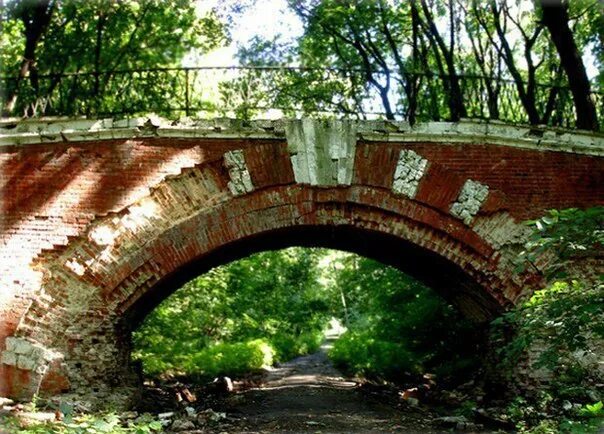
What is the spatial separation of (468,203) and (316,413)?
332cm

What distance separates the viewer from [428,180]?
7949 mm

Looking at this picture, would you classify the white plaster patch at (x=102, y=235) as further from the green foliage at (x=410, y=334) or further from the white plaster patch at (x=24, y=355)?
the green foliage at (x=410, y=334)

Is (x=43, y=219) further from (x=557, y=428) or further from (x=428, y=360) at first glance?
(x=428, y=360)

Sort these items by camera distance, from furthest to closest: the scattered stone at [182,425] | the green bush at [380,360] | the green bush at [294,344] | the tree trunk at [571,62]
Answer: the green bush at [294,344]
the green bush at [380,360]
the tree trunk at [571,62]
the scattered stone at [182,425]

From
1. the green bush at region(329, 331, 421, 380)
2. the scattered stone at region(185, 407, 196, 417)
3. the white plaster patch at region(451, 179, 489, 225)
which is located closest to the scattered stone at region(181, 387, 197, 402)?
the scattered stone at region(185, 407, 196, 417)

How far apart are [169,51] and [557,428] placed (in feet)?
40.5

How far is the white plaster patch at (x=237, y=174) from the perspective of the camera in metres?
7.79

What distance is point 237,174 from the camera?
25.6ft

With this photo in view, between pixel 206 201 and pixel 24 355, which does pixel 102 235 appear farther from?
pixel 24 355

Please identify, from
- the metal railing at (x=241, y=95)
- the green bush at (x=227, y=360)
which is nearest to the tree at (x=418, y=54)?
the metal railing at (x=241, y=95)

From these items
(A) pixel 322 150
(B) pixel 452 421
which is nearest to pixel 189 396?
(B) pixel 452 421

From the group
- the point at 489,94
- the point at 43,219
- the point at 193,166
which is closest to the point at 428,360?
the point at 489,94

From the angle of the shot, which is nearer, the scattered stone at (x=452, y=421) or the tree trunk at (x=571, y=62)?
the scattered stone at (x=452, y=421)

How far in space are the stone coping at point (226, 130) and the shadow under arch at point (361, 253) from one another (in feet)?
4.01
